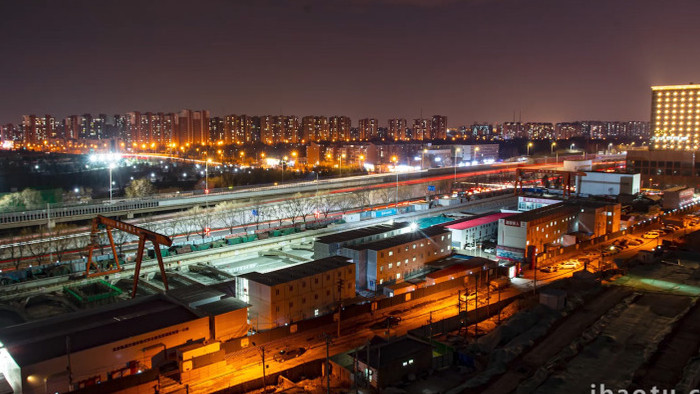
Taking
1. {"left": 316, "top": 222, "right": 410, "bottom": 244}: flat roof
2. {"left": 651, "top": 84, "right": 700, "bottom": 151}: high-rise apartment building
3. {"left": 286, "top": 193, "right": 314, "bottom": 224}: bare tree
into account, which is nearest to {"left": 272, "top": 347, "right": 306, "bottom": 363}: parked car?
{"left": 316, "top": 222, "right": 410, "bottom": 244}: flat roof

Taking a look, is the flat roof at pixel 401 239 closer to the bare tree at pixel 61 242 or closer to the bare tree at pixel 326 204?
the bare tree at pixel 326 204

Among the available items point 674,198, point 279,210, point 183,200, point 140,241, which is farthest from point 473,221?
point 674,198

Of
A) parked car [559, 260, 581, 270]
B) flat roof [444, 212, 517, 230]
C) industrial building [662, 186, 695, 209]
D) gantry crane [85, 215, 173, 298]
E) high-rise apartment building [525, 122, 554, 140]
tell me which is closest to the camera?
gantry crane [85, 215, 173, 298]

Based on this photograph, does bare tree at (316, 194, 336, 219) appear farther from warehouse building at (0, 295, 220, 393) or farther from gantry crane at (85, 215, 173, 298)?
warehouse building at (0, 295, 220, 393)

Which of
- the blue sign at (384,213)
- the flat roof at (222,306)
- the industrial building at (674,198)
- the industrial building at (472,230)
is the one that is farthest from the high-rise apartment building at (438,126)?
the flat roof at (222,306)

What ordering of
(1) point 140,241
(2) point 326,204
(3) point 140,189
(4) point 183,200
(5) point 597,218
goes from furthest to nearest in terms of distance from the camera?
1. (3) point 140,189
2. (2) point 326,204
3. (4) point 183,200
4. (5) point 597,218
5. (1) point 140,241

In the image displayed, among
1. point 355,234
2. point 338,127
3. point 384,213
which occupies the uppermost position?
point 338,127

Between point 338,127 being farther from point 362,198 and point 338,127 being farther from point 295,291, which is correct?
point 295,291
